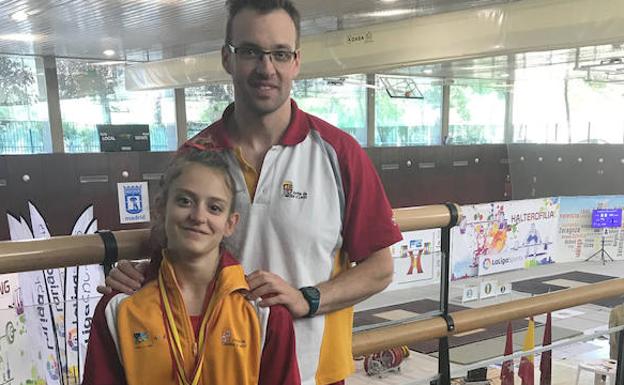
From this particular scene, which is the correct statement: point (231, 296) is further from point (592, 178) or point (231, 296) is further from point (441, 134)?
point (441, 134)

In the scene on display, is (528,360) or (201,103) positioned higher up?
(201,103)

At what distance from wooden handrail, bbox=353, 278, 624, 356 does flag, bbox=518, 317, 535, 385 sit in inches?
12.6

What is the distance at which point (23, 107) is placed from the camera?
10.3 m

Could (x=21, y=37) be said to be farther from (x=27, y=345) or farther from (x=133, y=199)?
(x=27, y=345)

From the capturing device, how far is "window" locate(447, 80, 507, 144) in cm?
1501

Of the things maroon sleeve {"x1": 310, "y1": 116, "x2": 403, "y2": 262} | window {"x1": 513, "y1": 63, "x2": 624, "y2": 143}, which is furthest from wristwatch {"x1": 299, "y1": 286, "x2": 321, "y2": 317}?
window {"x1": 513, "y1": 63, "x2": 624, "y2": 143}

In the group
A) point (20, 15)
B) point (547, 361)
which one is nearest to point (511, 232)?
point (547, 361)

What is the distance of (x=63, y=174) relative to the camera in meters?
7.38

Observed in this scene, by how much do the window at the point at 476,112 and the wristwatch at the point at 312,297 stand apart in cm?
1410

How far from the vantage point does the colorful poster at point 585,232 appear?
11.7 metres

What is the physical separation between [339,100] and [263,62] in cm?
1207

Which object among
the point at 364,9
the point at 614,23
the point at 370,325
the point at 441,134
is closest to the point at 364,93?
the point at 441,134

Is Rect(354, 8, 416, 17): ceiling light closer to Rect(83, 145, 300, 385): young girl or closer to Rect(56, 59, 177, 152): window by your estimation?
Rect(56, 59, 177, 152): window

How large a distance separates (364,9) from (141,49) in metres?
4.34
